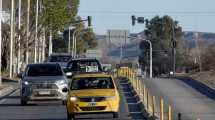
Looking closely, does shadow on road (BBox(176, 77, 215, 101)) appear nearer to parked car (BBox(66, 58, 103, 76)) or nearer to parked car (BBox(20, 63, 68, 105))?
parked car (BBox(66, 58, 103, 76))

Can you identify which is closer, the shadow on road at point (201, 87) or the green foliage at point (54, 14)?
the shadow on road at point (201, 87)

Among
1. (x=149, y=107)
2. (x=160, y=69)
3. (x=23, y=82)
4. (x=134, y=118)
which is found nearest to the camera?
(x=134, y=118)

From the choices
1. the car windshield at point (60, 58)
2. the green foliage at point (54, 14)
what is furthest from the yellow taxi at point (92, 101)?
the green foliage at point (54, 14)

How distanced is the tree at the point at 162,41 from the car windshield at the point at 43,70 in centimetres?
9236

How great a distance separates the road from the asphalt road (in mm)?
2802

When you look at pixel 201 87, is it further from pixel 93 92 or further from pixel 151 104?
pixel 93 92

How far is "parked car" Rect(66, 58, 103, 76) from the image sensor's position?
4209 centimetres

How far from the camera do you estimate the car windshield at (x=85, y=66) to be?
138 ft

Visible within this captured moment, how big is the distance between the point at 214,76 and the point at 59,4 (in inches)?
649

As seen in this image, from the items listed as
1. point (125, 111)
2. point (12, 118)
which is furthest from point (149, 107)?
point (12, 118)

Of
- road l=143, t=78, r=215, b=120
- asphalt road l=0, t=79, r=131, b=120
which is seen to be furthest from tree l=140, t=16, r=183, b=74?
asphalt road l=0, t=79, r=131, b=120

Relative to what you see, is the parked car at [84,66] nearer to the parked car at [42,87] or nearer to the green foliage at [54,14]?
the parked car at [42,87]

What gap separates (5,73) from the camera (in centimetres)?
6594

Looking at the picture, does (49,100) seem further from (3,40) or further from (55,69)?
(3,40)
